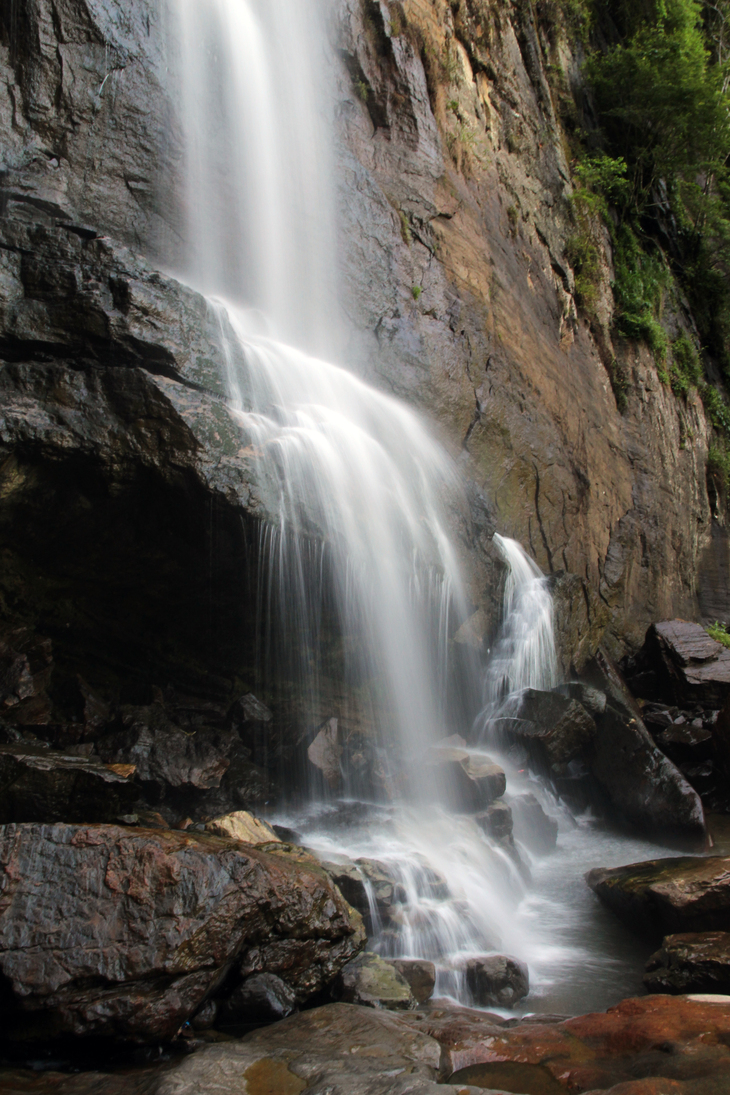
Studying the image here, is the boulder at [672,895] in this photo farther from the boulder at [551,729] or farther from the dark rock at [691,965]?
the boulder at [551,729]

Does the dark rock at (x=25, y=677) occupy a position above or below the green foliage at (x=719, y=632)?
below

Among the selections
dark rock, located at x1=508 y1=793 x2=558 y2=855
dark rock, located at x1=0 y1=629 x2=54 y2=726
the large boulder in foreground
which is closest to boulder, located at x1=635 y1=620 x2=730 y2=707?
dark rock, located at x1=508 y1=793 x2=558 y2=855

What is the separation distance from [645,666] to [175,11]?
42.5 ft

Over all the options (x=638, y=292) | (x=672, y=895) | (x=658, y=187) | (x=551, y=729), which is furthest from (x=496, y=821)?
(x=658, y=187)

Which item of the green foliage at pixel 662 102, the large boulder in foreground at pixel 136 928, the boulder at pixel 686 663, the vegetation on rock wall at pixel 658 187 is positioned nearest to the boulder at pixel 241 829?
the large boulder in foreground at pixel 136 928

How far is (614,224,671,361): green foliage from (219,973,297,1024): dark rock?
661 inches

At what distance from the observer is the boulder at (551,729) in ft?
28.4

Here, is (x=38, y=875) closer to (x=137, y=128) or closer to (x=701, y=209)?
(x=137, y=128)

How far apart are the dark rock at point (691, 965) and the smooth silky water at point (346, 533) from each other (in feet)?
1.27

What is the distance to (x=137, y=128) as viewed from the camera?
337 inches

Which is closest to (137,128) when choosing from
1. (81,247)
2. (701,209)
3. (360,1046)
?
(81,247)

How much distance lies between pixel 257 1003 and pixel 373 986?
2.57ft

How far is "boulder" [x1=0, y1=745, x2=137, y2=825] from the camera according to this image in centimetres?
438

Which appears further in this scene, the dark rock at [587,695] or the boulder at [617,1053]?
the dark rock at [587,695]
